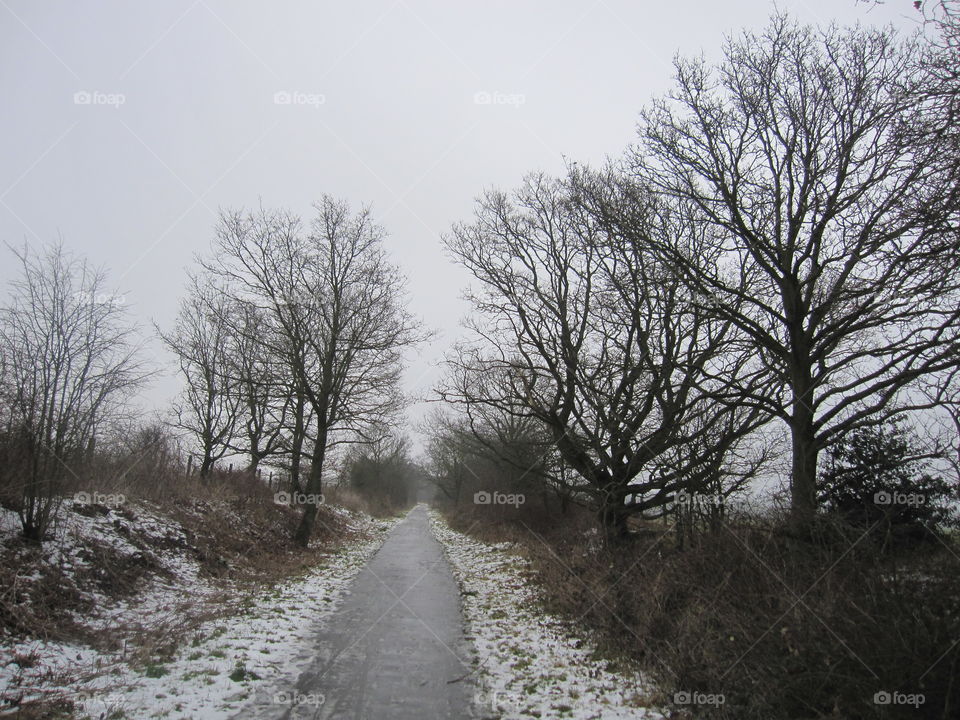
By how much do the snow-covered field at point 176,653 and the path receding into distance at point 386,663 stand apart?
286 millimetres

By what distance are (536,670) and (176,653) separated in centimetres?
442

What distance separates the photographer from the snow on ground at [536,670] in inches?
231

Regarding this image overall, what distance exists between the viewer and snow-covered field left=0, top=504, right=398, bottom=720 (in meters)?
5.36

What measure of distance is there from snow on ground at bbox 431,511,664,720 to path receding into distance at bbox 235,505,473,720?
31 cm

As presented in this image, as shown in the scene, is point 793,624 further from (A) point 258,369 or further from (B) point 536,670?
(A) point 258,369

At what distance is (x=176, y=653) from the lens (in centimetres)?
686

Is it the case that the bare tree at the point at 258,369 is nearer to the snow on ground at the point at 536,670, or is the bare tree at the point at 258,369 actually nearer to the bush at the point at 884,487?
the snow on ground at the point at 536,670

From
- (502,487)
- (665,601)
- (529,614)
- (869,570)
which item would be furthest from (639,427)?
(502,487)

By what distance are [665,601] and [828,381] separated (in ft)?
17.6

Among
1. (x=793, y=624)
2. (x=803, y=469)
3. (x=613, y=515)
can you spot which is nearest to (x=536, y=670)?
(x=793, y=624)

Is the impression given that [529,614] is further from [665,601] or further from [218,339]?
[218,339]

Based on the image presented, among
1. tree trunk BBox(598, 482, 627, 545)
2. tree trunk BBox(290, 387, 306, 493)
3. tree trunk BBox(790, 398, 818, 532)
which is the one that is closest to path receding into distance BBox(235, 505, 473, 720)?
tree trunk BBox(598, 482, 627, 545)

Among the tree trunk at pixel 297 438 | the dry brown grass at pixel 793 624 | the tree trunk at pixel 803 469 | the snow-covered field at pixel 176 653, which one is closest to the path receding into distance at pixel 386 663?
the snow-covered field at pixel 176 653

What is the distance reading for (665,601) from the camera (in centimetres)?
787
